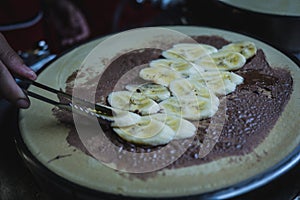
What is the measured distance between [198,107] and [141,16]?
2.42 meters

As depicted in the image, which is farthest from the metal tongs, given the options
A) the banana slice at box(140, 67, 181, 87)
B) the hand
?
the hand

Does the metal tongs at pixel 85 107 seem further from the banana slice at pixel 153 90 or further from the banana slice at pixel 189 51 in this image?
the banana slice at pixel 189 51

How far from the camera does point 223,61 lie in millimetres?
1602

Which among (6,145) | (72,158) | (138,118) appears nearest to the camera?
(72,158)

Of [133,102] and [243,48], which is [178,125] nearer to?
[133,102]

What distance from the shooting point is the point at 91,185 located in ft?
3.57

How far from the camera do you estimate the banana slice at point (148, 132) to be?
1.21 meters

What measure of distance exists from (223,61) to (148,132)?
0.53 m

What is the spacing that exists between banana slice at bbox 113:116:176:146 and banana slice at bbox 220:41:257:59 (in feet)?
1.81

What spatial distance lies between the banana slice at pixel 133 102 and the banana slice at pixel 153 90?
0.02 meters

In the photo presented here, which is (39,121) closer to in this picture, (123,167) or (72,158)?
(72,158)

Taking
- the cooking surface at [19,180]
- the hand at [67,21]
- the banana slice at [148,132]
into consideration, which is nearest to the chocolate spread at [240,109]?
the banana slice at [148,132]

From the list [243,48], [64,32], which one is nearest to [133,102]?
[243,48]

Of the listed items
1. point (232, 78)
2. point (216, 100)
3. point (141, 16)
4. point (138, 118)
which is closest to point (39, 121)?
point (138, 118)
